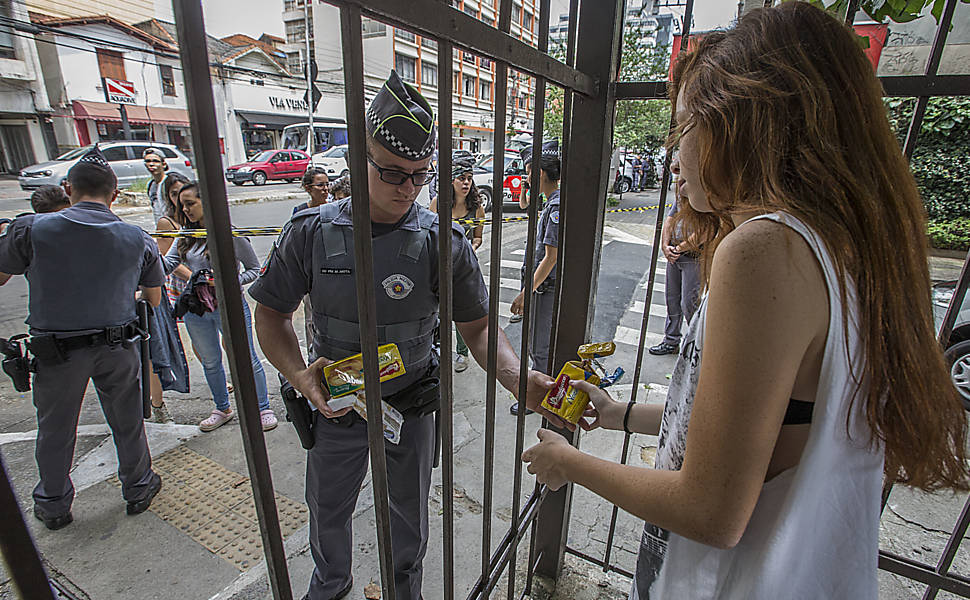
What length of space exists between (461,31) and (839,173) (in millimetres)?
623

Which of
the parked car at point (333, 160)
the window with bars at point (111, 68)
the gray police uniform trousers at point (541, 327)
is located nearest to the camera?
the gray police uniform trousers at point (541, 327)

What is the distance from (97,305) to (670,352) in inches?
186

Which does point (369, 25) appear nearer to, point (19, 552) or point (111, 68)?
point (19, 552)

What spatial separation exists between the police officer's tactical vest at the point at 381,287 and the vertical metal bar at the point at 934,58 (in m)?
1.44

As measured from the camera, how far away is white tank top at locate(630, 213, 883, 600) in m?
0.76

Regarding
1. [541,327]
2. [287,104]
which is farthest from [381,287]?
[287,104]

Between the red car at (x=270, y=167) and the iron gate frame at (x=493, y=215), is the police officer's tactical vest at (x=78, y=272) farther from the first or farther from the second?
the red car at (x=270, y=167)

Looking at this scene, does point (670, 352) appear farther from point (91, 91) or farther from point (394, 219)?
point (91, 91)

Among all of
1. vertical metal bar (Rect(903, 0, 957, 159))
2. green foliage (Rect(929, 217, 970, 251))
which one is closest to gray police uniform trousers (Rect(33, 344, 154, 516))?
vertical metal bar (Rect(903, 0, 957, 159))

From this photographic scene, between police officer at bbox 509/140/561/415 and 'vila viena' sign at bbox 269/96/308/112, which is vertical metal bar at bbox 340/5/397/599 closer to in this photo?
police officer at bbox 509/140/561/415

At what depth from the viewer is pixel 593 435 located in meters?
3.45

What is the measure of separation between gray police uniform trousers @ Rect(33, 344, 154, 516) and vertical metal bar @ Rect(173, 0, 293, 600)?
2547 mm

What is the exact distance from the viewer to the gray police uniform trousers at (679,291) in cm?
432

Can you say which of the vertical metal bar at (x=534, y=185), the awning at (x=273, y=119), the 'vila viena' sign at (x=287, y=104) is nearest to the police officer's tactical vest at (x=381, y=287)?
the vertical metal bar at (x=534, y=185)
